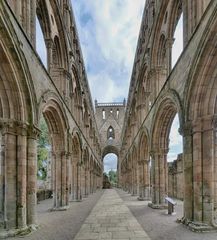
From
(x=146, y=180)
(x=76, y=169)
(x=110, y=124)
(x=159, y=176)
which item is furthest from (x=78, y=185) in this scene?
(x=110, y=124)

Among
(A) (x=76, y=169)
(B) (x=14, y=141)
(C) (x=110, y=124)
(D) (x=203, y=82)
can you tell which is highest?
(C) (x=110, y=124)

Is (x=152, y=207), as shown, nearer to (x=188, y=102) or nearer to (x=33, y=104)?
(x=188, y=102)

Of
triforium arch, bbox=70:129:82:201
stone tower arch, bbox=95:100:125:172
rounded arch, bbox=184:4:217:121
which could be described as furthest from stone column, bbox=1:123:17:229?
stone tower arch, bbox=95:100:125:172

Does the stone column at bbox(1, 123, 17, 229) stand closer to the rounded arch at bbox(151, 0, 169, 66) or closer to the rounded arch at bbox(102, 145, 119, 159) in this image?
the rounded arch at bbox(151, 0, 169, 66)

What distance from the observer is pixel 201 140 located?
8.62 metres

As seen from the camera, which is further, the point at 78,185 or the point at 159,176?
the point at 78,185

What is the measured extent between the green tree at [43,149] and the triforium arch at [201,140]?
23.0 meters

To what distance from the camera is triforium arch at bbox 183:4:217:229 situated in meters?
8.20

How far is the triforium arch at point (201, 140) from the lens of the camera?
8.20 meters

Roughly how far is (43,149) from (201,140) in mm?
25198

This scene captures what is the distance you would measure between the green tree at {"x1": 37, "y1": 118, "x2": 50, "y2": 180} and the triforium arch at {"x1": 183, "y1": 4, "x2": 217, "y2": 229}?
75.6ft

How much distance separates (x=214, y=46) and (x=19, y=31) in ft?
17.1

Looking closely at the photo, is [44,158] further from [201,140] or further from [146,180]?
[201,140]

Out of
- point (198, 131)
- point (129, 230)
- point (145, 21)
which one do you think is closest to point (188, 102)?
point (198, 131)
